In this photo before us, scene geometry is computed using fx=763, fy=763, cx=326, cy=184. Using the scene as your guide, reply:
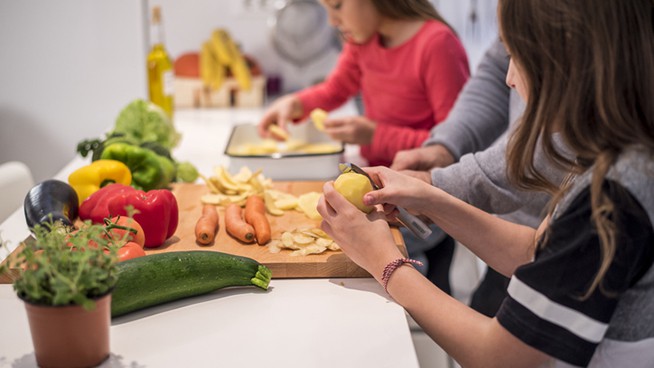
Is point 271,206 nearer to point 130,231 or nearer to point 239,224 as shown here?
point 239,224

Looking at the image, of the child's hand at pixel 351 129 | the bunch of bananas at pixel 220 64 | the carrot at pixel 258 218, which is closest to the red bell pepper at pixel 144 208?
the carrot at pixel 258 218

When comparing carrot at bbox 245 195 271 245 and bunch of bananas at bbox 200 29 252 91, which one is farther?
bunch of bananas at bbox 200 29 252 91

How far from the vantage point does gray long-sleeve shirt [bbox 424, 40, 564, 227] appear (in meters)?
1.39

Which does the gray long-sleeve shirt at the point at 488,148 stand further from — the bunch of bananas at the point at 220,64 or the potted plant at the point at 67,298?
the bunch of bananas at the point at 220,64

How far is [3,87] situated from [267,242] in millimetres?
1538

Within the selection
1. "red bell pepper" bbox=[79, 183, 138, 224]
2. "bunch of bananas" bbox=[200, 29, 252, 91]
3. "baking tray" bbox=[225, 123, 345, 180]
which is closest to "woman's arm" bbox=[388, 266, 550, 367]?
"red bell pepper" bbox=[79, 183, 138, 224]

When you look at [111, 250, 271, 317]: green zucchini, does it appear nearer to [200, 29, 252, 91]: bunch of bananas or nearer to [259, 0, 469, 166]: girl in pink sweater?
[259, 0, 469, 166]: girl in pink sweater

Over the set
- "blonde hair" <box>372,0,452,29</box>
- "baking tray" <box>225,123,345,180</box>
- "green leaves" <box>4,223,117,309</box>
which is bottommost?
"baking tray" <box>225,123,345,180</box>

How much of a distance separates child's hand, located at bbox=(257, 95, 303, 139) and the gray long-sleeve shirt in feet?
2.16

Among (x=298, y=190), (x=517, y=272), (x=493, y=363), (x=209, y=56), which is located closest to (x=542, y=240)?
(x=517, y=272)

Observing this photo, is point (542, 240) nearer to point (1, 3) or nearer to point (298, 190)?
point (298, 190)

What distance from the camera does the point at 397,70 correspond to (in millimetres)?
2072

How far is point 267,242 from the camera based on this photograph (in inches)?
50.2

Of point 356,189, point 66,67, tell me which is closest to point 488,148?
point 356,189
